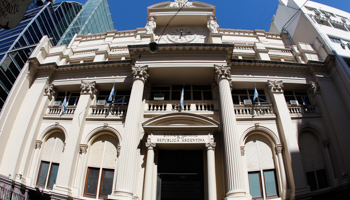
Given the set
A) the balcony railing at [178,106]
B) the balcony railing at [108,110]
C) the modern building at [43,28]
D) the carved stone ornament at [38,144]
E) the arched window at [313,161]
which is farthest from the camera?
the modern building at [43,28]

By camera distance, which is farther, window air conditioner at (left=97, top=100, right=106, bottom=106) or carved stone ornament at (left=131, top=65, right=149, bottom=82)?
window air conditioner at (left=97, top=100, right=106, bottom=106)

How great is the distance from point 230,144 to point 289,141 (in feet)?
13.7

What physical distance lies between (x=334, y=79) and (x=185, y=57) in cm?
1106

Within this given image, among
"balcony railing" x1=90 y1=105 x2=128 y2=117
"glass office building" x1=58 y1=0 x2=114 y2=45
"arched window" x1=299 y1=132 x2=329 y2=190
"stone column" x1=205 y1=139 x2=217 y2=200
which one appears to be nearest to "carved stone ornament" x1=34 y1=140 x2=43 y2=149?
"balcony railing" x1=90 y1=105 x2=128 y2=117

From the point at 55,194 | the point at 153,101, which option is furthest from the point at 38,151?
the point at 153,101

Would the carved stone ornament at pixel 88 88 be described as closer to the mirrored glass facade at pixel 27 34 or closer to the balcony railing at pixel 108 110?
the balcony railing at pixel 108 110

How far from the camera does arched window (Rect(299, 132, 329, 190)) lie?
12.0 m

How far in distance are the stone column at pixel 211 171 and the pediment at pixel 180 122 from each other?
1.06 m

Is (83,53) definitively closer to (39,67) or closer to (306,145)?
(39,67)

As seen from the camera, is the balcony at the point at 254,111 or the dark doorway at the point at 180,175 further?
the balcony at the point at 254,111

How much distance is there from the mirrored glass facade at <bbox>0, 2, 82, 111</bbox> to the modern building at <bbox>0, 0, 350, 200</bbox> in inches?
160

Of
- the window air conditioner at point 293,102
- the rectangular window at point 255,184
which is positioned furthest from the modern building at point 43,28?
the window air conditioner at point 293,102

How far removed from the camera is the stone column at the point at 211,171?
10328mm

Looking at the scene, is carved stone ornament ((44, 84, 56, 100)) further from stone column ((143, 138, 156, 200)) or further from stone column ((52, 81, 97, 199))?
stone column ((143, 138, 156, 200))
